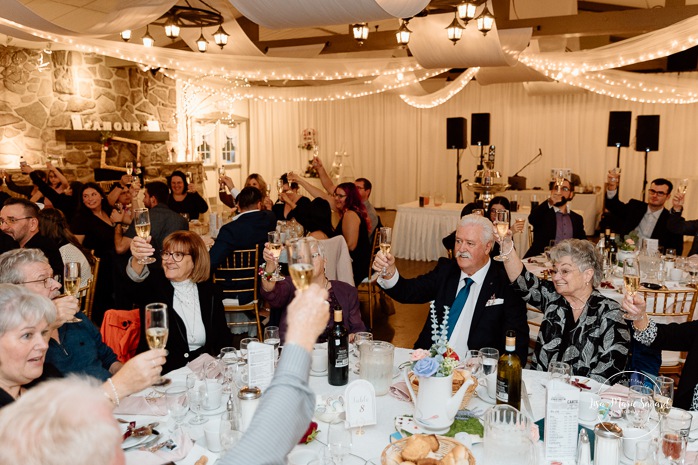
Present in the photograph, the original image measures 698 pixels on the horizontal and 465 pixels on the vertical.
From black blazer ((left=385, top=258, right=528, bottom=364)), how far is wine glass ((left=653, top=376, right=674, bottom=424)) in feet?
3.44

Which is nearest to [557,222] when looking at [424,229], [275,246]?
[424,229]

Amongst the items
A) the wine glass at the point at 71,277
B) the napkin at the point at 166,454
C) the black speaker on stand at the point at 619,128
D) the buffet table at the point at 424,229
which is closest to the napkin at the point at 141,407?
the napkin at the point at 166,454

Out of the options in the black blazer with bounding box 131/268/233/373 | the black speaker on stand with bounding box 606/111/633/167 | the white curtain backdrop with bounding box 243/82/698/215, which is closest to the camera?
the black blazer with bounding box 131/268/233/373

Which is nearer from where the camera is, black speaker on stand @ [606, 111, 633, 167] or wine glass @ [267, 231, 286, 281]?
wine glass @ [267, 231, 286, 281]

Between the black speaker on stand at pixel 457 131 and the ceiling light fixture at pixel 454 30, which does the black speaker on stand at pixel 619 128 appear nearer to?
the black speaker on stand at pixel 457 131

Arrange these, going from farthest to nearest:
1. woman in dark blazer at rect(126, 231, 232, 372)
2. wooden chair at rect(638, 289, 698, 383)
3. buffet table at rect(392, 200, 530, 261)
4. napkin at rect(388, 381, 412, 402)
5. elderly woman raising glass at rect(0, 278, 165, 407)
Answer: buffet table at rect(392, 200, 530, 261)
wooden chair at rect(638, 289, 698, 383)
woman in dark blazer at rect(126, 231, 232, 372)
napkin at rect(388, 381, 412, 402)
elderly woman raising glass at rect(0, 278, 165, 407)

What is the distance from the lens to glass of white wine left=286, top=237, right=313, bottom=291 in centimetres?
147

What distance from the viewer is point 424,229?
9.12m

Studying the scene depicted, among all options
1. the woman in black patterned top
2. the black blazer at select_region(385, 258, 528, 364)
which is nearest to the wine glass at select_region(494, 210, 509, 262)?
the woman in black patterned top

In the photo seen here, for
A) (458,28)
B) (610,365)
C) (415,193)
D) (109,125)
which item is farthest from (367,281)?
(415,193)

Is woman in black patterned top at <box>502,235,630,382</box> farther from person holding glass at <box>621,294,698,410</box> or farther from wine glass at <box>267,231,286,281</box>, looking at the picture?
wine glass at <box>267,231,286,281</box>

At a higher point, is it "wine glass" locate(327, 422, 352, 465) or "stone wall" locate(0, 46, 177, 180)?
"stone wall" locate(0, 46, 177, 180)

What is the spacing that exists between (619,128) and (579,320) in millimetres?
8546

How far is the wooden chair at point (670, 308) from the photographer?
152 inches
